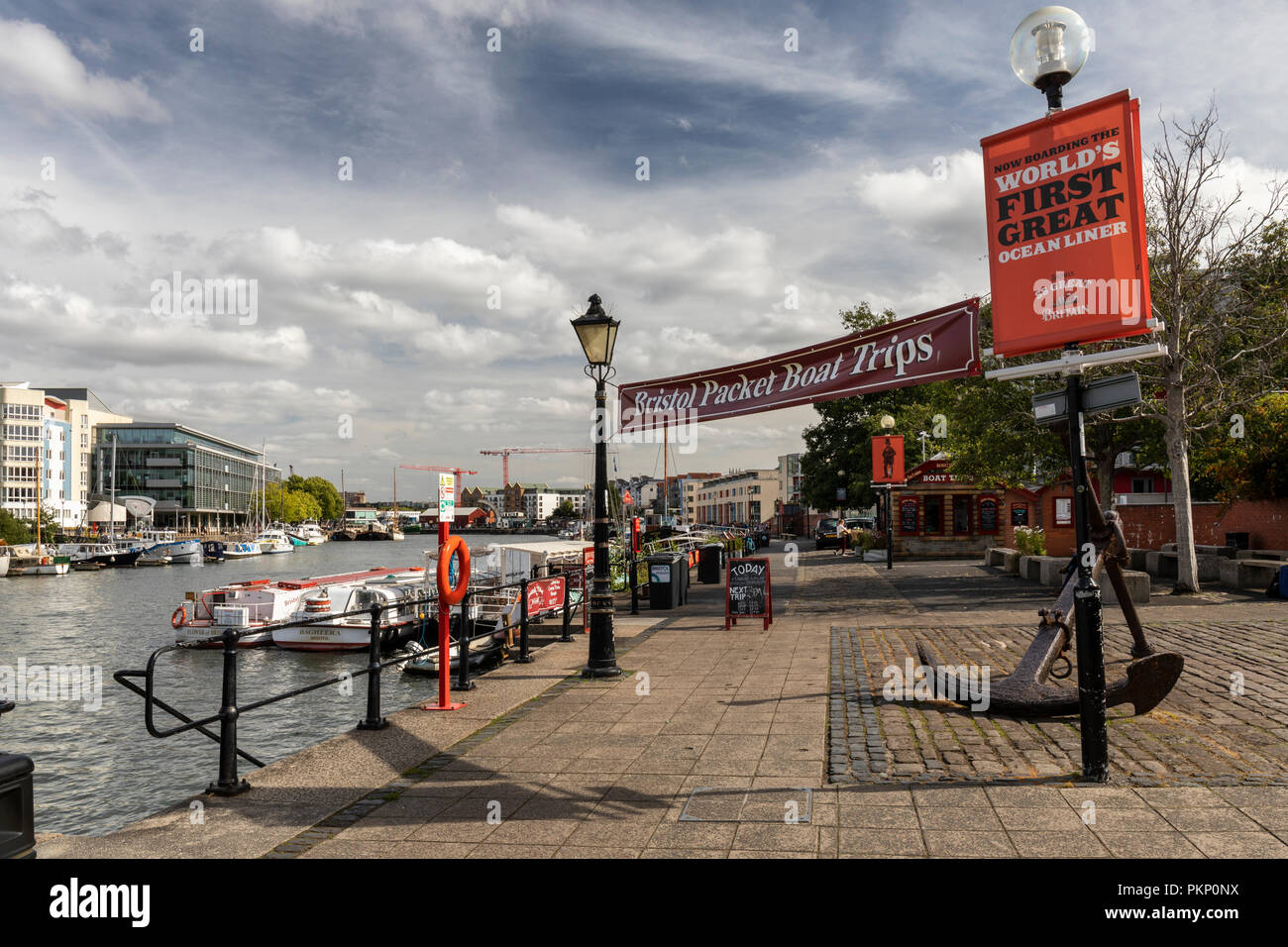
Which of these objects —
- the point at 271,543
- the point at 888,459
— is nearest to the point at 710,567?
the point at 888,459

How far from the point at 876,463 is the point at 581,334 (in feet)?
68.9

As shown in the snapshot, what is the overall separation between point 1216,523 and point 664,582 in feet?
62.7

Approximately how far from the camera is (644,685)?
9953mm

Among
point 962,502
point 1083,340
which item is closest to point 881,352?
point 1083,340

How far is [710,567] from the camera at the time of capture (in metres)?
27.6

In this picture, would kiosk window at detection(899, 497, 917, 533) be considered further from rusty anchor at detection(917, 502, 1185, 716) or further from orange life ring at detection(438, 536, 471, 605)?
orange life ring at detection(438, 536, 471, 605)

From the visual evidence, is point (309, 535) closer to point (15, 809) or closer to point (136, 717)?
point (136, 717)

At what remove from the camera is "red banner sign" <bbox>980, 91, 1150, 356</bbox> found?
19.6ft

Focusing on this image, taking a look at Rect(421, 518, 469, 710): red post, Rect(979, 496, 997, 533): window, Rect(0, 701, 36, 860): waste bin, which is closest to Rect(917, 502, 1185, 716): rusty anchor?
Rect(421, 518, 469, 710): red post

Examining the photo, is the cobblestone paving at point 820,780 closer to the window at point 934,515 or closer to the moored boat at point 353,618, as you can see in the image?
the moored boat at point 353,618

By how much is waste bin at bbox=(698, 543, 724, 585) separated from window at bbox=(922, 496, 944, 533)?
14.5 metres

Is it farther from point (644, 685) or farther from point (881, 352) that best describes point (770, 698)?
point (881, 352)

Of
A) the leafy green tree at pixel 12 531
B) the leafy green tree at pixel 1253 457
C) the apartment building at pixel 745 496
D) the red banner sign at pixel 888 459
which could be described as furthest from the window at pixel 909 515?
the apartment building at pixel 745 496
